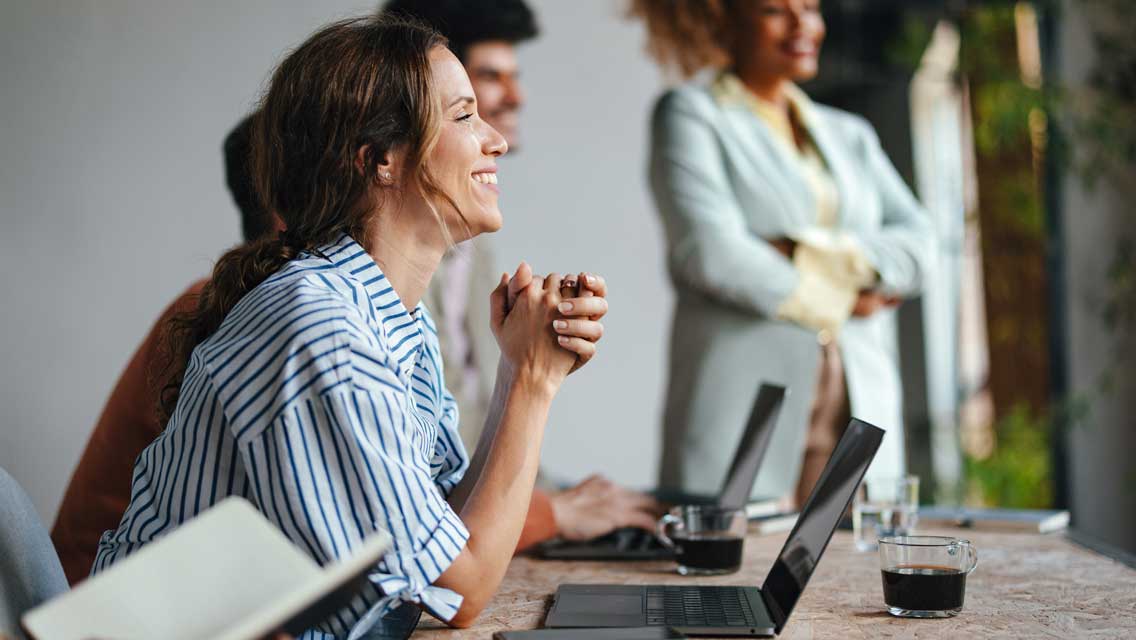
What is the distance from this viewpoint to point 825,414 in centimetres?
302

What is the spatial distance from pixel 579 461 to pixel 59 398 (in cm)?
128

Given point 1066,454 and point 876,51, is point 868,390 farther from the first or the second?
point 876,51

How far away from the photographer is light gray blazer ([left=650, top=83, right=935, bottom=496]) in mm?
2939

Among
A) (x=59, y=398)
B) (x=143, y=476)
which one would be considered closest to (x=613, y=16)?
(x=59, y=398)

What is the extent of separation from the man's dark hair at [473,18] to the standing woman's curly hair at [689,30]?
0.31 m

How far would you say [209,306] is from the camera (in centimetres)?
124

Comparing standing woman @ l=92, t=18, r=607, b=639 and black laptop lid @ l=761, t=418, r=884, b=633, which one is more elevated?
standing woman @ l=92, t=18, r=607, b=639

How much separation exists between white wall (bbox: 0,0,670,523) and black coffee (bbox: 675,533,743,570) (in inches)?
58.3

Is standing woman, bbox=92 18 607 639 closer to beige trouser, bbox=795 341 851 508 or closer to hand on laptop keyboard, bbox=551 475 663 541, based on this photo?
hand on laptop keyboard, bbox=551 475 663 541

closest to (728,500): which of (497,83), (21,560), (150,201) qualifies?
(21,560)

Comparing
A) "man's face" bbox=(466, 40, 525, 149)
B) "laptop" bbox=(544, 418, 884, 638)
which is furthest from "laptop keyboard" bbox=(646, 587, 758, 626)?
"man's face" bbox=(466, 40, 525, 149)

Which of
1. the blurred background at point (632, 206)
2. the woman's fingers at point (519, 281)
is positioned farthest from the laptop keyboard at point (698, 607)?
the blurred background at point (632, 206)

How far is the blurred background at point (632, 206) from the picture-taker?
8.60ft

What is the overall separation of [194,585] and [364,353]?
290 mm
